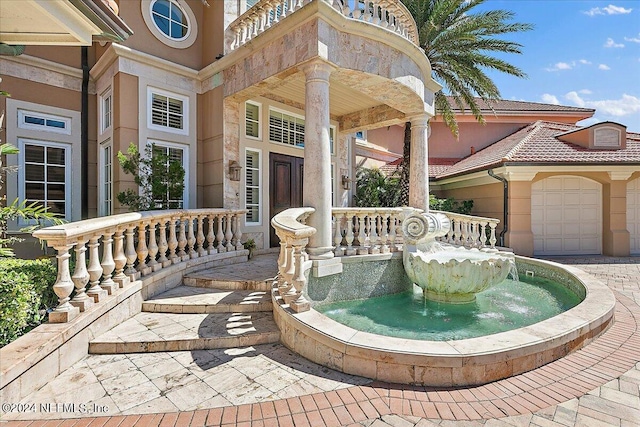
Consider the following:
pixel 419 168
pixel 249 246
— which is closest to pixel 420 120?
pixel 419 168

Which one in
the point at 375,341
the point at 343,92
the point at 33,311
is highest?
the point at 343,92

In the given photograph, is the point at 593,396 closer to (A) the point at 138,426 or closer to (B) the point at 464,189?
(A) the point at 138,426

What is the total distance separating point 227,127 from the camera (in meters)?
7.50

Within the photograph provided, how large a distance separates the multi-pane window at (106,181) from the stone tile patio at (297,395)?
5264 millimetres

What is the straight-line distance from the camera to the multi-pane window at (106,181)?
7.53 metres

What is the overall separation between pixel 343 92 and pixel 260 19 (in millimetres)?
2474

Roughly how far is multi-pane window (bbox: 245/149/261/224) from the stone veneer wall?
3.16m

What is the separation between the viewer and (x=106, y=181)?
7.77 meters

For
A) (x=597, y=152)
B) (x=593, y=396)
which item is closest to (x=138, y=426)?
(x=593, y=396)

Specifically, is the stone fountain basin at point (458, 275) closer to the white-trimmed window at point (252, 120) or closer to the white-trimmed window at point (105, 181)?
the white-trimmed window at point (252, 120)

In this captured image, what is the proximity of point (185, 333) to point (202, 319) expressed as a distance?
1.52 ft

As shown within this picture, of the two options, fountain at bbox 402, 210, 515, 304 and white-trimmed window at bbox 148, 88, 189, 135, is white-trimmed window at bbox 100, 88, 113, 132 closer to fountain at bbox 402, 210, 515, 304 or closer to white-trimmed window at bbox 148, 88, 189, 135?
white-trimmed window at bbox 148, 88, 189, 135

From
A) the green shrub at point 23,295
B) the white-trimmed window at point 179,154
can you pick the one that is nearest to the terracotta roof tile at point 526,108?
the white-trimmed window at point 179,154

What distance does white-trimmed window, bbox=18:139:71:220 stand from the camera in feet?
23.8
